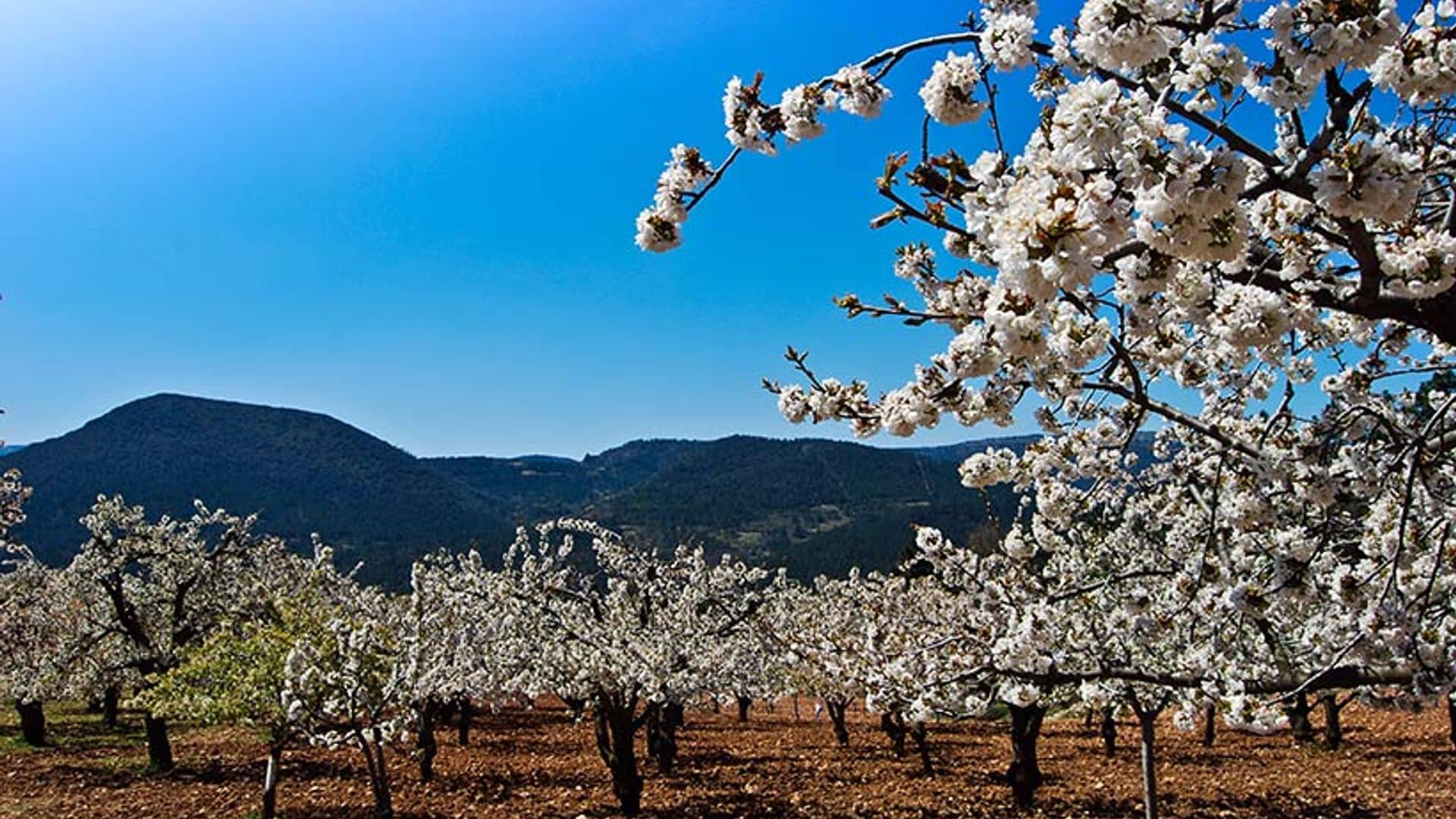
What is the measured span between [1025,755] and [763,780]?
551 cm

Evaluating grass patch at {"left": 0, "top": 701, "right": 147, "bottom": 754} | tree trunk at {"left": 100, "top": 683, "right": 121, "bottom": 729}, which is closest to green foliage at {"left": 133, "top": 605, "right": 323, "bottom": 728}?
grass patch at {"left": 0, "top": 701, "right": 147, "bottom": 754}

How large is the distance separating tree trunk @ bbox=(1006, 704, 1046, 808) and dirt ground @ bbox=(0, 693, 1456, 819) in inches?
15.7

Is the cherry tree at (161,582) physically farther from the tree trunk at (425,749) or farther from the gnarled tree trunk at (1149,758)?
the gnarled tree trunk at (1149,758)

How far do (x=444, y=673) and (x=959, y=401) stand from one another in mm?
14772

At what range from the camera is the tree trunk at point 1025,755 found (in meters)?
14.7

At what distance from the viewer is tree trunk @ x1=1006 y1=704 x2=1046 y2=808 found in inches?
577

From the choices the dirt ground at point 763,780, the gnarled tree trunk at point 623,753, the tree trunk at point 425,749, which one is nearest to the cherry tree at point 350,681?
the dirt ground at point 763,780

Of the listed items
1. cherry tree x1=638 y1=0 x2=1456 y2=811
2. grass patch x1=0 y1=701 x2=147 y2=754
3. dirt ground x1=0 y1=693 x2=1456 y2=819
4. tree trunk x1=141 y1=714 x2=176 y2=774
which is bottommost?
grass patch x1=0 y1=701 x2=147 y2=754

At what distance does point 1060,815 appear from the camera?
1379cm

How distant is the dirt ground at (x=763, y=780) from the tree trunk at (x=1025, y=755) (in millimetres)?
398

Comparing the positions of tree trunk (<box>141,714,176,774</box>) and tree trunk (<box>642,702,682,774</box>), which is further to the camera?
tree trunk (<box>642,702,682,774</box>)

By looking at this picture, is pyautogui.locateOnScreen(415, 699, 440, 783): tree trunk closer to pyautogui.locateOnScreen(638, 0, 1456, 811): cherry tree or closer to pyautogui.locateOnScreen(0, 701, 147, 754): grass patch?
pyautogui.locateOnScreen(0, 701, 147, 754): grass patch

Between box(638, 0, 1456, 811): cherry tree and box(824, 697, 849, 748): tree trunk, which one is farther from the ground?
box(638, 0, 1456, 811): cherry tree

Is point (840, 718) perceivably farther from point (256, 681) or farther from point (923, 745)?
point (256, 681)
